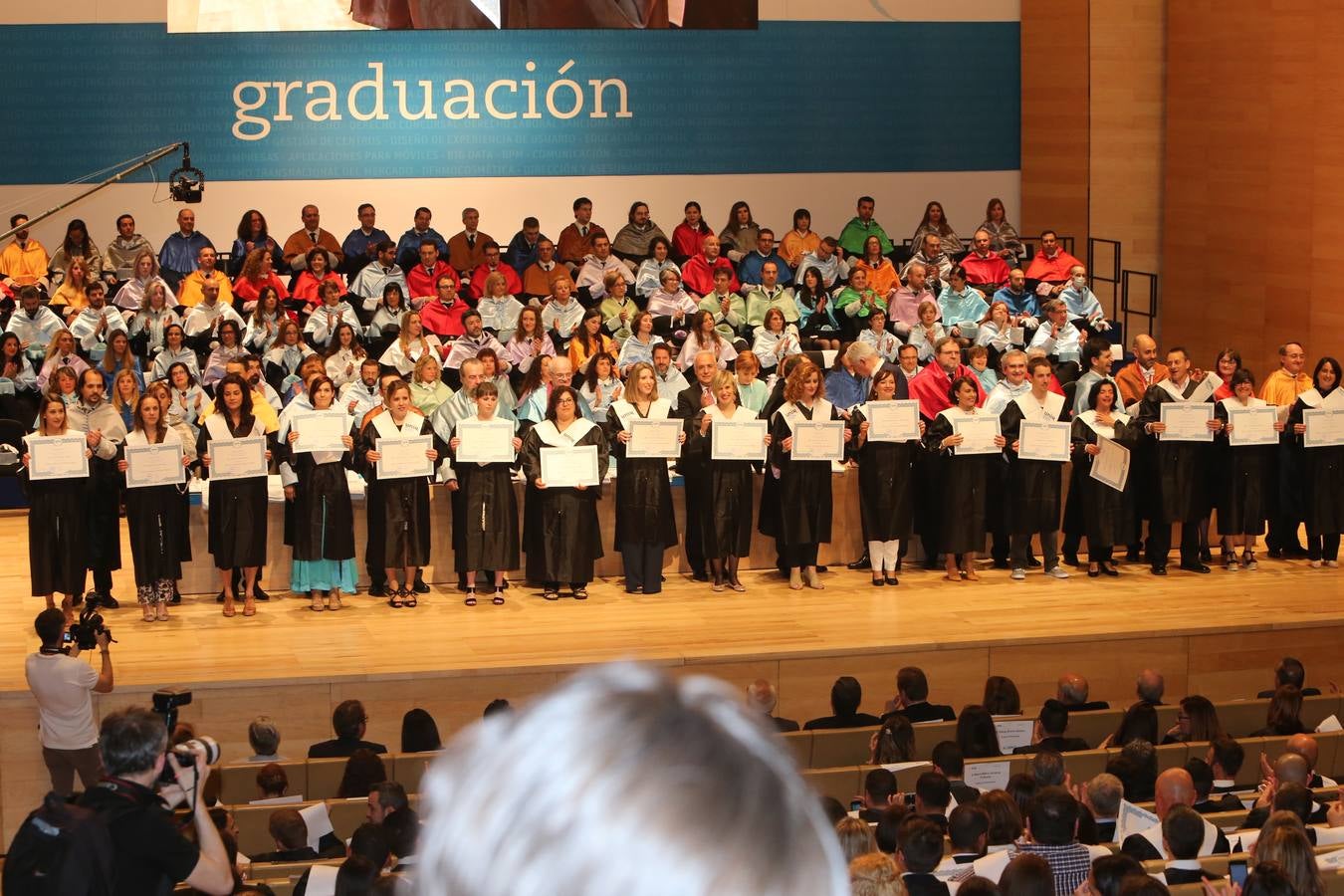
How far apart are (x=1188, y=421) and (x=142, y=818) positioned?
9.82 m

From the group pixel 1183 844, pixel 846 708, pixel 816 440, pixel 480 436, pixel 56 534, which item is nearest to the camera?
pixel 1183 844

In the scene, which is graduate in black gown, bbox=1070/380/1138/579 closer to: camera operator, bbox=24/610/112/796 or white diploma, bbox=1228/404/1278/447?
white diploma, bbox=1228/404/1278/447

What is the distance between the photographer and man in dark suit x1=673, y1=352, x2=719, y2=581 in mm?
12227

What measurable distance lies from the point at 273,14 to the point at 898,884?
1645cm

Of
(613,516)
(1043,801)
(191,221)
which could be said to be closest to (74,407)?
(613,516)

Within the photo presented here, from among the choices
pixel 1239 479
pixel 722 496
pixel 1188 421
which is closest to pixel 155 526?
pixel 722 496

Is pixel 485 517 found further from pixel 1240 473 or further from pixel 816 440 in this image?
pixel 1240 473

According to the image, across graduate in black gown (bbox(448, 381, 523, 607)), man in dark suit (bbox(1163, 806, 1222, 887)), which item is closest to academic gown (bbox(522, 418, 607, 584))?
graduate in black gown (bbox(448, 381, 523, 607))

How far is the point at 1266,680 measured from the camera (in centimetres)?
1109

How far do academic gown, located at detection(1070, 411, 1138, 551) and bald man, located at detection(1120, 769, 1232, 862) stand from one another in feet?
18.8

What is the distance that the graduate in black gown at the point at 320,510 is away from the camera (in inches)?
447

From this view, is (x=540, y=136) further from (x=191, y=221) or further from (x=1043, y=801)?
(x=1043, y=801)

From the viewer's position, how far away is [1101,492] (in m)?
12.5

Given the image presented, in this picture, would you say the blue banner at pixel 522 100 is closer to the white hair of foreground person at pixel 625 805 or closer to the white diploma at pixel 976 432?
the white diploma at pixel 976 432
